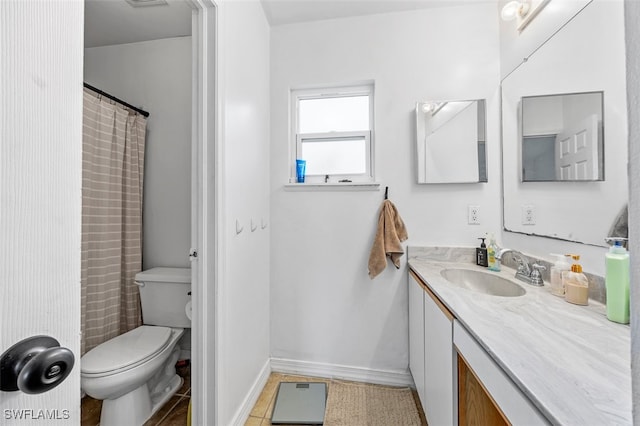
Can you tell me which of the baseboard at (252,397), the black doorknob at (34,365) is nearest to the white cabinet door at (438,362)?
the baseboard at (252,397)

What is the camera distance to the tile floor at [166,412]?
1449mm

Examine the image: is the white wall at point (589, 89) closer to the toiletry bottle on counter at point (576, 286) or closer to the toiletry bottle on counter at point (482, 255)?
the toiletry bottle on counter at point (576, 286)

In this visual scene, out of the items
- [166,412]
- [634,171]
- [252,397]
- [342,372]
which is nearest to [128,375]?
[166,412]

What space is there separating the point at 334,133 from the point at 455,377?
1.55 m

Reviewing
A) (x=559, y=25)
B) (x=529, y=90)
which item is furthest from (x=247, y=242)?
(x=559, y=25)

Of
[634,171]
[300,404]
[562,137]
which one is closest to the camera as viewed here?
[634,171]

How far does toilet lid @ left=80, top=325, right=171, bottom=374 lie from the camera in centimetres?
127

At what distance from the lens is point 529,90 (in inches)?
56.0

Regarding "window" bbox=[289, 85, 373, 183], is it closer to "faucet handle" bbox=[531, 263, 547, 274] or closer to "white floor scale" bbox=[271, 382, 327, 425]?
"faucet handle" bbox=[531, 263, 547, 274]

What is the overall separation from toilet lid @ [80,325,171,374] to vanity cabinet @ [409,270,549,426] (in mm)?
1395

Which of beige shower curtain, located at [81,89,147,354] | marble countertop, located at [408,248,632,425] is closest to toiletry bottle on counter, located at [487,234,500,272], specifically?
marble countertop, located at [408,248,632,425]

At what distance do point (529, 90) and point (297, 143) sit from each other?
1.39 metres

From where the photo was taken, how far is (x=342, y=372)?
70.8 inches

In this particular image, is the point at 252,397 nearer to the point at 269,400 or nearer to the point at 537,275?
the point at 269,400
